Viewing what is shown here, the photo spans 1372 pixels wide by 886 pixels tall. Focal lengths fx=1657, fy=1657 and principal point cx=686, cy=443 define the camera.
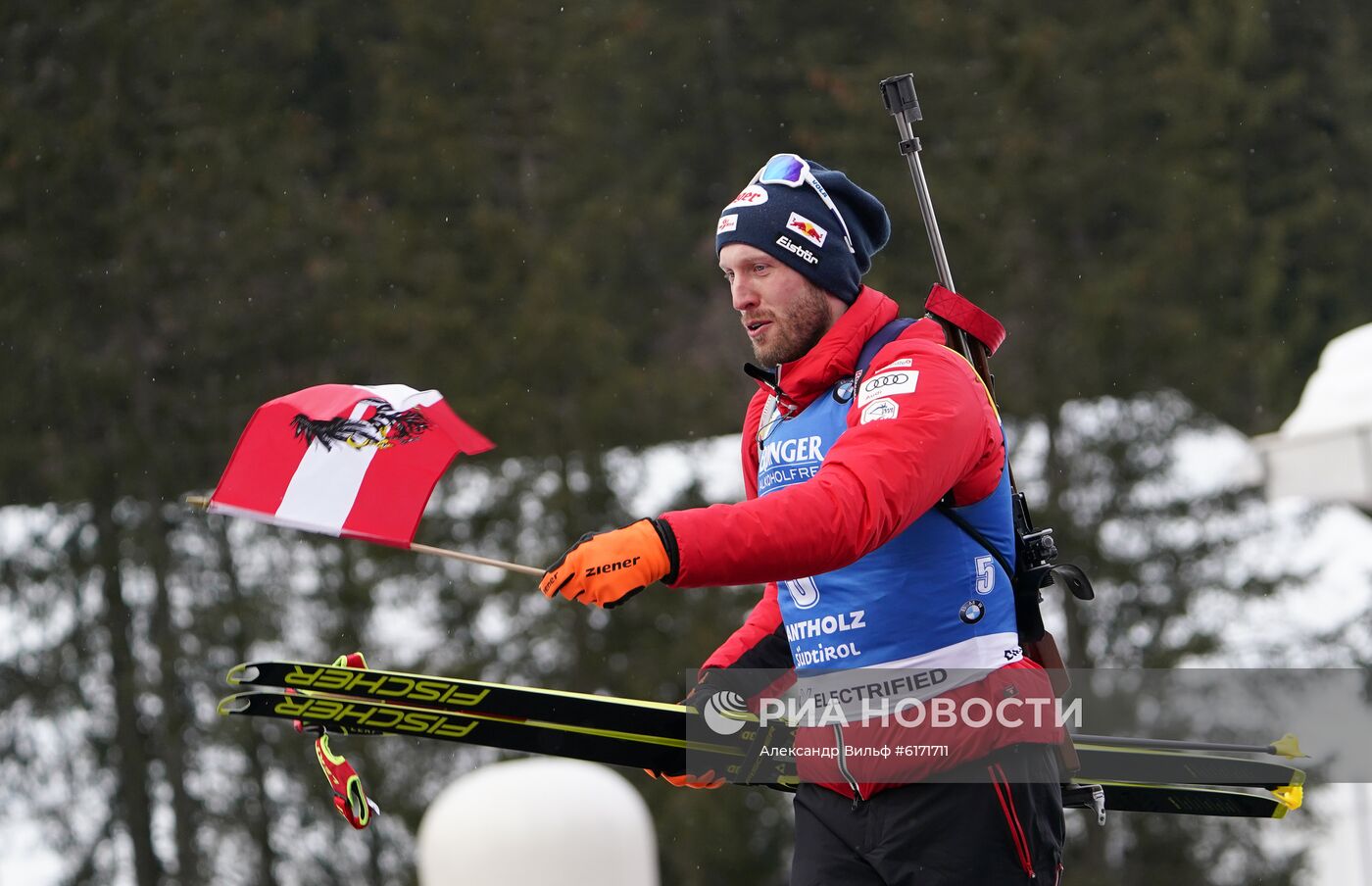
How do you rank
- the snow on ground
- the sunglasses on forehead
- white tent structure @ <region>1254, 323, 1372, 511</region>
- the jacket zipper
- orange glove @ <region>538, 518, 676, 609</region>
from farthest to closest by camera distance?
1. the snow on ground
2. white tent structure @ <region>1254, 323, 1372, 511</region>
3. the sunglasses on forehead
4. the jacket zipper
5. orange glove @ <region>538, 518, 676, 609</region>

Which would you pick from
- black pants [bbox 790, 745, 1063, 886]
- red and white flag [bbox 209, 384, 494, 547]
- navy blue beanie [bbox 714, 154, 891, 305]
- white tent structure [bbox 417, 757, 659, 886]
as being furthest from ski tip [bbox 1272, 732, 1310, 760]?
white tent structure [bbox 417, 757, 659, 886]

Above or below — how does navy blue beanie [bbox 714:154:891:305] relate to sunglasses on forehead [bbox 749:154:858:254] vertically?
below

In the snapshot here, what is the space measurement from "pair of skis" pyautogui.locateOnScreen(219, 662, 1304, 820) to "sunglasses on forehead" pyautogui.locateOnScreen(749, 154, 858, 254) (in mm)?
948

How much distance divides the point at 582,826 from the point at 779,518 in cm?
97

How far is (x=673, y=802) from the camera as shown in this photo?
10.3 metres

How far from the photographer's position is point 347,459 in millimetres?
3230

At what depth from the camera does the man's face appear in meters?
2.79

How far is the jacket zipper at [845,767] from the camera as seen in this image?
8.77 feet

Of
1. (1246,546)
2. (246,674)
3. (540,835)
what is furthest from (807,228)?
(1246,546)

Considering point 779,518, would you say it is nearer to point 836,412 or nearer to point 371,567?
point 836,412

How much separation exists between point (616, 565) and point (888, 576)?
2.11ft

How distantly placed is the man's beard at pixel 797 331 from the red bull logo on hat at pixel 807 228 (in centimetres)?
8

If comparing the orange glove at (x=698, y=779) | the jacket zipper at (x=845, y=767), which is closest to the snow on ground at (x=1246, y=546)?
the orange glove at (x=698, y=779)

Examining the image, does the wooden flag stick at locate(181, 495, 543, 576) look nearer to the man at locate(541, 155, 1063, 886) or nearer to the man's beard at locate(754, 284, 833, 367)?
the man at locate(541, 155, 1063, 886)
